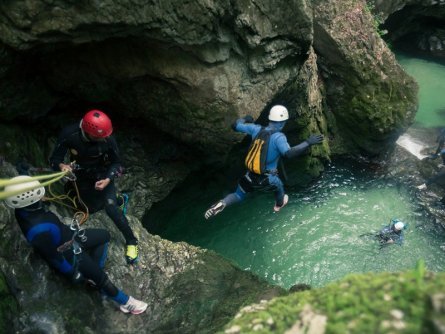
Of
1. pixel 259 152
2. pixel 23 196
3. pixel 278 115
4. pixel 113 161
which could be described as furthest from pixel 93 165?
pixel 278 115

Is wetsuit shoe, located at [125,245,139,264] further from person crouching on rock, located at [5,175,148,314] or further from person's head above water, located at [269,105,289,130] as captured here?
person's head above water, located at [269,105,289,130]

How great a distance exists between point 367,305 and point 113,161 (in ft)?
14.8

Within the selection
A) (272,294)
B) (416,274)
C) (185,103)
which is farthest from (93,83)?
(416,274)

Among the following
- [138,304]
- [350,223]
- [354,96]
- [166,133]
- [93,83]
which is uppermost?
[93,83]

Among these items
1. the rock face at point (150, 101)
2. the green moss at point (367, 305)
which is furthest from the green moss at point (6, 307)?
the green moss at point (367, 305)

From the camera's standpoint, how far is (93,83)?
277 inches

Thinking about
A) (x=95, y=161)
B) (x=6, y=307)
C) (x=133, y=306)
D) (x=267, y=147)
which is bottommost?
(x=133, y=306)

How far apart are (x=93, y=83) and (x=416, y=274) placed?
6.20 metres

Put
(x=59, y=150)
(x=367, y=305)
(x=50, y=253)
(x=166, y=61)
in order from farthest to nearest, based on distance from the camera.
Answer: (x=166, y=61) < (x=59, y=150) < (x=50, y=253) < (x=367, y=305)

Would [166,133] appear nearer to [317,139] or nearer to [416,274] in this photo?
[317,139]

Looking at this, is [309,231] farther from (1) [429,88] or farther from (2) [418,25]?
(2) [418,25]

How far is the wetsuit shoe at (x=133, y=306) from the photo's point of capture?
18.7 ft

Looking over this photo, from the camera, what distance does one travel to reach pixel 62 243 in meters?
4.79

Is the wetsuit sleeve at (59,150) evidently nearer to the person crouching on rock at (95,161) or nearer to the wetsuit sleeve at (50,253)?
the person crouching on rock at (95,161)
